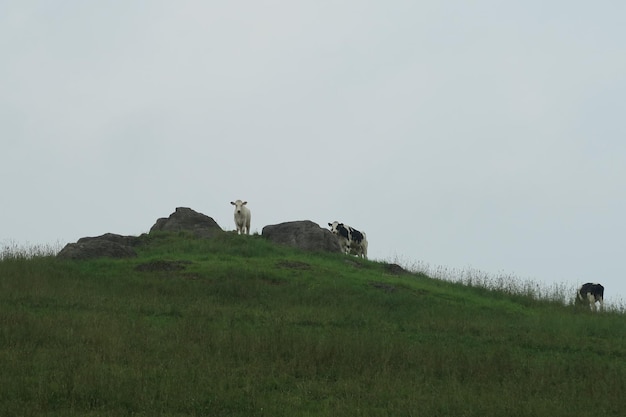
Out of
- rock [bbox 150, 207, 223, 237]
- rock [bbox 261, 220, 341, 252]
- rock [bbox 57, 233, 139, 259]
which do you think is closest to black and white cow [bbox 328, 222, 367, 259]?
rock [bbox 261, 220, 341, 252]

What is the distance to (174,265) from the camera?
2814 cm

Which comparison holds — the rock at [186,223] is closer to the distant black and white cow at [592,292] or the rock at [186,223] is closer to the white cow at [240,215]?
the white cow at [240,215]

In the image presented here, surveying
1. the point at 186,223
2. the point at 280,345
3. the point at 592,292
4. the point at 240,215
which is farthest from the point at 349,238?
the point at 280,345

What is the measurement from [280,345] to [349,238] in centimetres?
2632

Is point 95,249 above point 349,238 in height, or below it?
below

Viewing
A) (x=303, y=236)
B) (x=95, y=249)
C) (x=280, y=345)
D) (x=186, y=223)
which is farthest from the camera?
(x=186, y=223)

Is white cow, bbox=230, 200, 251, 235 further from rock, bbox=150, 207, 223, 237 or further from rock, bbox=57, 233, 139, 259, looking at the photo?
rock, bbox=57, 233, 139, 259

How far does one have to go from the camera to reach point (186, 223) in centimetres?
3781

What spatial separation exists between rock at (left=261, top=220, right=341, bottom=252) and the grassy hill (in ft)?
21.6

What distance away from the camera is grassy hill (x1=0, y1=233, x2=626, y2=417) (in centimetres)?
1228

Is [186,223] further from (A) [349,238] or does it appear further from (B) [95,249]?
(A) [349,238]

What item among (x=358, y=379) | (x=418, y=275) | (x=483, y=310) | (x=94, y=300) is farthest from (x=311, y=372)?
(x=418, y=275)

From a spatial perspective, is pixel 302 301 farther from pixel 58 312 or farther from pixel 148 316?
pixel 58 312

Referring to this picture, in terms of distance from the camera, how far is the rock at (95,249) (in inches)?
1183
